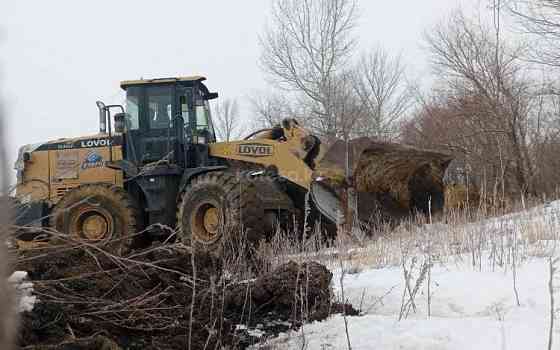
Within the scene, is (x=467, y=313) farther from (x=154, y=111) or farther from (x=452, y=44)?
(x=452, y=44)

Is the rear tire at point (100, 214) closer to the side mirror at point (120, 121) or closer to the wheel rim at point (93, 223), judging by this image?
the wheel rim at point (93, 223)

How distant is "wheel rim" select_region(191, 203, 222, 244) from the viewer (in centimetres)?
805

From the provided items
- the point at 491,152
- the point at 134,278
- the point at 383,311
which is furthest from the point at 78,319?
the point at 491,152

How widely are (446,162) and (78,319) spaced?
8.13 metres

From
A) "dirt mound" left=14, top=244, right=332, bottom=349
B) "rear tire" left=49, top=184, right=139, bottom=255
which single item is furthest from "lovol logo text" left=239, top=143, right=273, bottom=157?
"dirt mound" left=14, top=244, right=332, bottom=349

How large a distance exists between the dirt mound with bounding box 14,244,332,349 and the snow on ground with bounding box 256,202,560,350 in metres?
0.27

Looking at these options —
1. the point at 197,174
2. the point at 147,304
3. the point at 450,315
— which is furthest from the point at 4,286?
the point at 197,174

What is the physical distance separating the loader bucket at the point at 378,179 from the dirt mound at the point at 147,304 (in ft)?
14.3

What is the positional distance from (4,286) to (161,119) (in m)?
8.96

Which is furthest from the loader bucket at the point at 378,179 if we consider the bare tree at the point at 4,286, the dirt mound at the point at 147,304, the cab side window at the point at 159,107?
the bare tree at the point at 4,286

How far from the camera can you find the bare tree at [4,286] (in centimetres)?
55

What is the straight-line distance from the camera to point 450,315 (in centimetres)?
372

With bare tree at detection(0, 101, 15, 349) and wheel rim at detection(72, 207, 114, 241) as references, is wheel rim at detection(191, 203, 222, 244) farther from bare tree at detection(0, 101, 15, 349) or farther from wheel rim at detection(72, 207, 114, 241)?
bare tree at detection(0, 101, 15, 349)

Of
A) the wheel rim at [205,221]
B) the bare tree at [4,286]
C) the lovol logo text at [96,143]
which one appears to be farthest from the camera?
the lovol logo text at [96,143]
